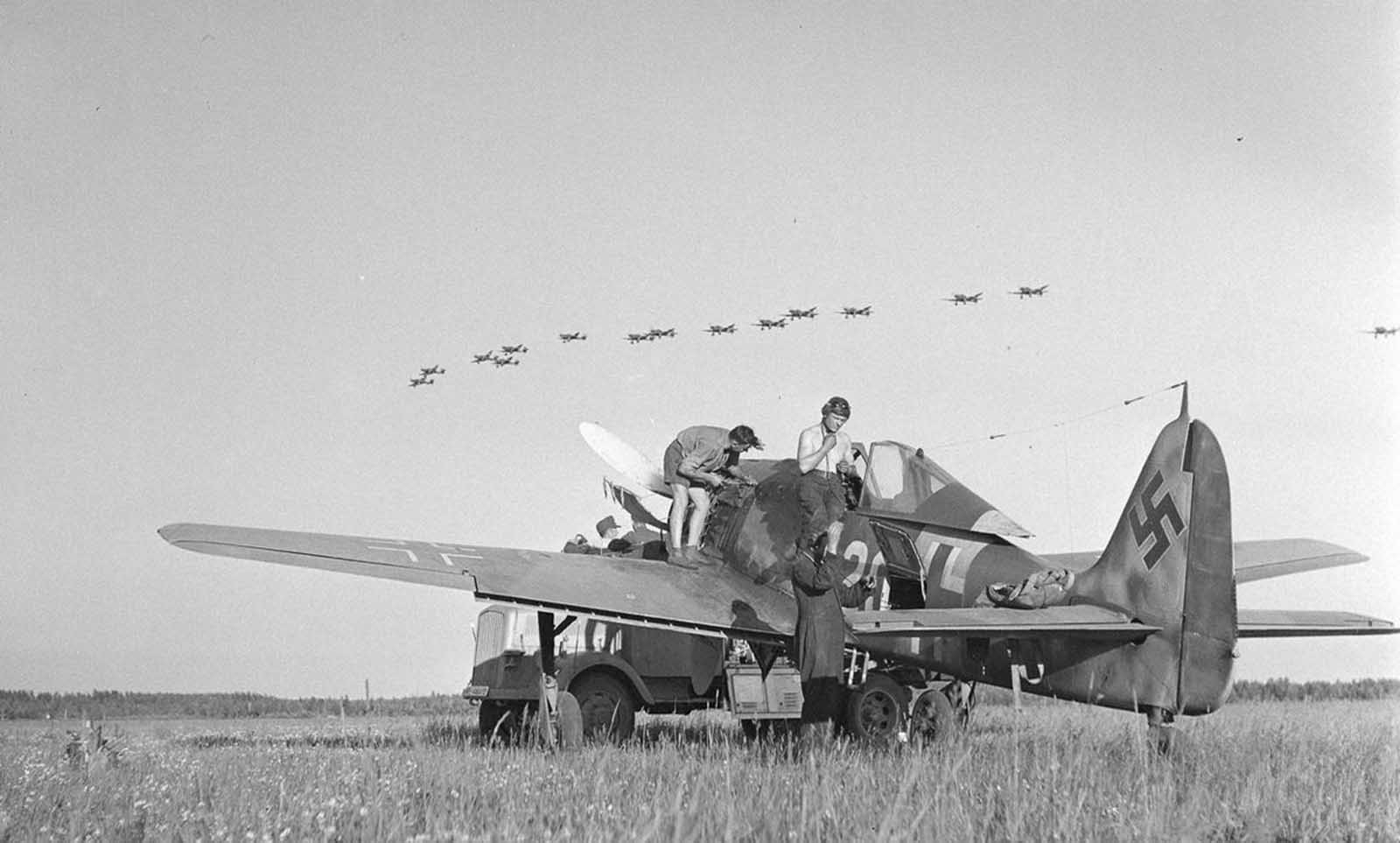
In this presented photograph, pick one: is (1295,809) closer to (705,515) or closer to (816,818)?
(816,818)

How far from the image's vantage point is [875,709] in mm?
11305

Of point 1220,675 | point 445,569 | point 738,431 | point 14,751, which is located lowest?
point 14,751

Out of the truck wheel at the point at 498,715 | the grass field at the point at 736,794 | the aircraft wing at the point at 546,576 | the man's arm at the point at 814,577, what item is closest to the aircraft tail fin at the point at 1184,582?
the grass field at the point at 736,794

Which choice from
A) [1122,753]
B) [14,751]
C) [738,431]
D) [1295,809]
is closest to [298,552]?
[14,751]

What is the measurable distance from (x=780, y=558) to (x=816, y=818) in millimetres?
7822

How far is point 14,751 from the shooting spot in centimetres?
1060

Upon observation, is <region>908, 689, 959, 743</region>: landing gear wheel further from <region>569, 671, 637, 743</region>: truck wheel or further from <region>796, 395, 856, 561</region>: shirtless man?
<region>569, 671, 637, 743</region>: truck wheel

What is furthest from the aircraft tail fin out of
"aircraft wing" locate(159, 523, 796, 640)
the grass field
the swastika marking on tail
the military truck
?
"aircraft wing" locate(159, 523, 796, 640)

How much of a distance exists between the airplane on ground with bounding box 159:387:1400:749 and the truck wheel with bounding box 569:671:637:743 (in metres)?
0.68

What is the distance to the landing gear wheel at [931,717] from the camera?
11.0 meters

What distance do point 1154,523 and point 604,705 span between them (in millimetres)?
5222

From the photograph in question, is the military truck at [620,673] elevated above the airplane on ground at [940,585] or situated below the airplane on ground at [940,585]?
below

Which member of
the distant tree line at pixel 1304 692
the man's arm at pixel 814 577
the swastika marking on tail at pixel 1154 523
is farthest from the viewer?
the distant tree line at pixel 1304 692

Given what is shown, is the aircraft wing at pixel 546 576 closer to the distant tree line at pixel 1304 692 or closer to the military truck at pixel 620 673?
the military truck at pixel 620 673
